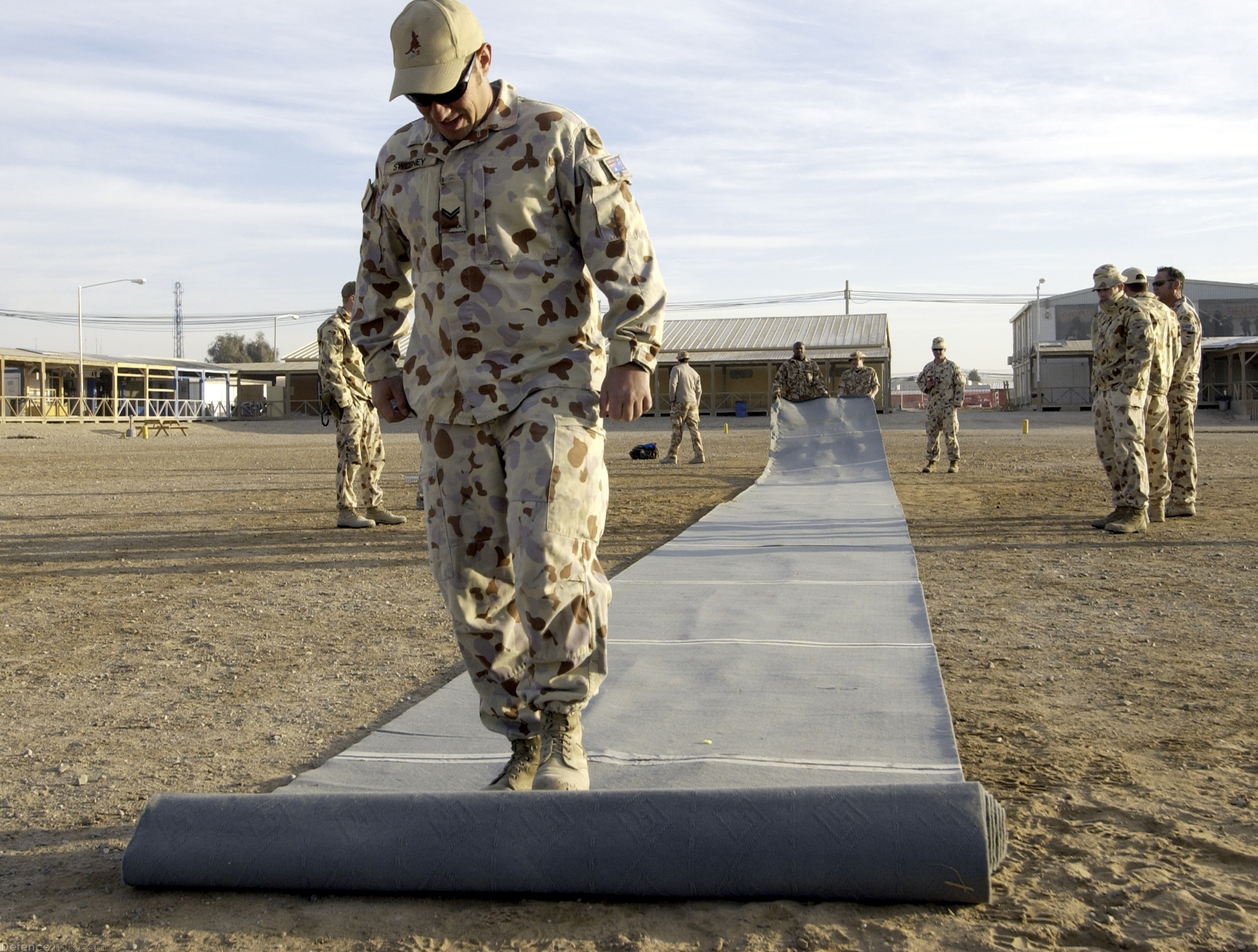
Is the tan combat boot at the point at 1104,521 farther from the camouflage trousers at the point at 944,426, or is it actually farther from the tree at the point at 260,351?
the tree at the point at 260,351

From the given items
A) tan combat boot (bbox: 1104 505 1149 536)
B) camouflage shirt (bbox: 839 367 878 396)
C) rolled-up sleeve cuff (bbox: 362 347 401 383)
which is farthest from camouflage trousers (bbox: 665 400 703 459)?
rolled-up sleeve cuff (bbox: 362 347 401 383)

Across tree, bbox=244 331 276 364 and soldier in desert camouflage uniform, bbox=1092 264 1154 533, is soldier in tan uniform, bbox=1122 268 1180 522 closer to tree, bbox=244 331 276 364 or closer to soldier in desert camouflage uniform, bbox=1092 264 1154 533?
soldier in desert camouflage uniform, bbox=1092 264 1154 533

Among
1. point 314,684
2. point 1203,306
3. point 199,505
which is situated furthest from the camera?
point 1203,306

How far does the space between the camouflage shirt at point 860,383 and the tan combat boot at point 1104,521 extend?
8836 millimetres

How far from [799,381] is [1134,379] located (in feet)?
31.7

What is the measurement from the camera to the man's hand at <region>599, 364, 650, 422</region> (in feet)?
9.77

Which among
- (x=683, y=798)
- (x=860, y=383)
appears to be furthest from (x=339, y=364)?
(x=860, y=383)

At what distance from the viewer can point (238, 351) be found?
115938mm

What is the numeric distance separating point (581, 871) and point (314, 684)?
8.20 feet

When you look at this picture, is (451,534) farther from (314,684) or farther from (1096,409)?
(1096,409)

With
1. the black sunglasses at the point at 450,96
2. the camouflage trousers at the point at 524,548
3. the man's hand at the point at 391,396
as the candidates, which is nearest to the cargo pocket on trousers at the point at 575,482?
the camouflage trousers at the point at 524,548

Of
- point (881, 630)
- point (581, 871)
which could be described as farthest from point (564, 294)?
point (881, 630)

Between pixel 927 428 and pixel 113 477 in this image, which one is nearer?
pixel 927 428

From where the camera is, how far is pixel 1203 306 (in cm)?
6569
